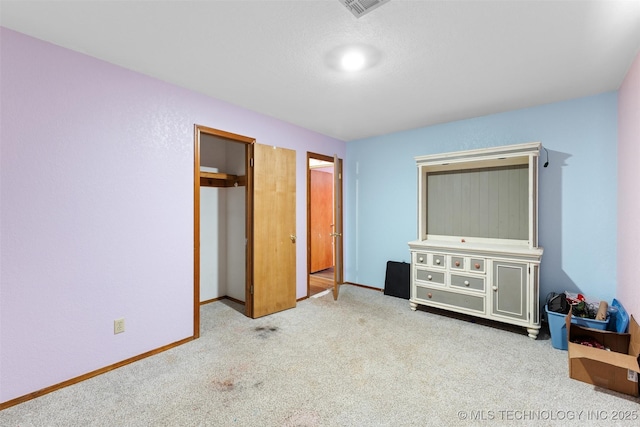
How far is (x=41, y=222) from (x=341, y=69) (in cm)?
244

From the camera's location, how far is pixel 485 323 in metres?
3.21

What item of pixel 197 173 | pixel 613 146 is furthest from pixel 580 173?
pixel 197 173

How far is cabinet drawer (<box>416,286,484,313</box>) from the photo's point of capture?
125 inches

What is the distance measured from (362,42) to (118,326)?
2.83 m

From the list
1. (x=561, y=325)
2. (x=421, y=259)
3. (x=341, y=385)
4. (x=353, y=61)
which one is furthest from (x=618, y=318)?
(x=353, y=61)

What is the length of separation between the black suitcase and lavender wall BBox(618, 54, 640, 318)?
2.11 metres

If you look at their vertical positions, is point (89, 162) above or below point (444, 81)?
below

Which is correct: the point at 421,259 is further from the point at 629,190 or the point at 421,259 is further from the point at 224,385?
the point at 224,385

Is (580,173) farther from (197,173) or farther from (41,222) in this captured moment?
(41,222)

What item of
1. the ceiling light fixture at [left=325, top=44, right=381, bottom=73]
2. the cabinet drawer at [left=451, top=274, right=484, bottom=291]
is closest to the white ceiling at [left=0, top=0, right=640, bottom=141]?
the ceiling light fixture at [left=325, top=44, right=381, bottom=73]

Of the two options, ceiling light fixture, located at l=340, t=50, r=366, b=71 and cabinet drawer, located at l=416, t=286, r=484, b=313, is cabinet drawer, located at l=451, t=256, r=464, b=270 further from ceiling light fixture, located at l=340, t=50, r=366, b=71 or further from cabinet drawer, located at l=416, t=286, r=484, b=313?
ceiling light fixture, located at l=340, t=50, r=366, b=71

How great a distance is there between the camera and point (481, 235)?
357 centimetres

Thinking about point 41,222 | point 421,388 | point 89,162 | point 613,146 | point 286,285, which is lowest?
point 421,388

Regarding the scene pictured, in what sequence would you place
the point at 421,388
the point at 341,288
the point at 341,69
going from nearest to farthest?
the point at 421,388 < the point at 341,69 < the point at 341,288
